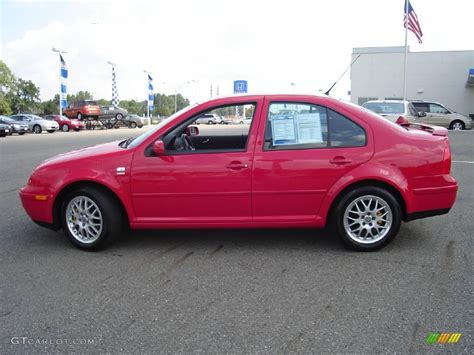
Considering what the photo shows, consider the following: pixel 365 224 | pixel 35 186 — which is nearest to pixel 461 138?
pixel 365 224

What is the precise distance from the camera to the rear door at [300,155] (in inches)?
175

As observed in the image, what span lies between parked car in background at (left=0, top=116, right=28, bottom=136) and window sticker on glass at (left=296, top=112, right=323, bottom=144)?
2996 cm

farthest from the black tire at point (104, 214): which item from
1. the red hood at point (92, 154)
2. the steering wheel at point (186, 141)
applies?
the steering wheel at point (186, 141)

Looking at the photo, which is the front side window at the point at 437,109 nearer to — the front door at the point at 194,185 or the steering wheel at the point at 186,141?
the steering wheel at the point at 186,141

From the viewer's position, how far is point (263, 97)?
4652 millimetres

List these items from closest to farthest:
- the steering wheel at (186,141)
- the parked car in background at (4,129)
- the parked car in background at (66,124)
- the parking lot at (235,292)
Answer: the parking lot at (235,292)
the steering wheel at (186,141)
the parked car in background at (4,129)
the parked car in background at (66,124)

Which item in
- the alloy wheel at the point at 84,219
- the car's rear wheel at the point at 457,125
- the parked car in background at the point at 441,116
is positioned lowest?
the alloy wheel at the point at 84,219

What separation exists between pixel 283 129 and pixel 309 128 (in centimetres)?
26

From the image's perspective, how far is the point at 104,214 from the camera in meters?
4.59

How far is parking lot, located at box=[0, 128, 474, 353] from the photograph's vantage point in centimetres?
296

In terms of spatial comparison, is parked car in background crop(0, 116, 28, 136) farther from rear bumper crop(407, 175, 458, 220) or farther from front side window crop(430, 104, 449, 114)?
rear bumper crop(407, 175, 458, 220)

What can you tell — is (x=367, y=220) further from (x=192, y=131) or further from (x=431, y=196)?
(x=192, y=131)

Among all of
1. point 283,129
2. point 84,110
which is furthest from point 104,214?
point 84,110

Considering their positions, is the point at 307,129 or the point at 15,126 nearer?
the point at 307,129
